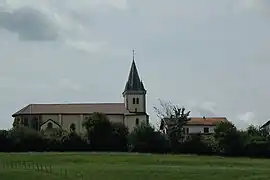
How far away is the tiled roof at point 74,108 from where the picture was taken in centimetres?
18312

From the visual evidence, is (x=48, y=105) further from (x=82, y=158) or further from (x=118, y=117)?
(x=82, y=158)

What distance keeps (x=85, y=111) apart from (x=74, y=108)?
3.40 metres

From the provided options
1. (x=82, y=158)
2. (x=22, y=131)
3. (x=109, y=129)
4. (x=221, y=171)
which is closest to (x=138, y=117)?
(x=109, y=129)

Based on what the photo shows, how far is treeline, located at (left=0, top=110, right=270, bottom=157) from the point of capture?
116 metres

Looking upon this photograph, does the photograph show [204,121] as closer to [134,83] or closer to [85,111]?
[134,83]

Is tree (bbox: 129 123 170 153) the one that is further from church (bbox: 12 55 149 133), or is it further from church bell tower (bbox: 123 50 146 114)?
church bell tower (bbox: 123 50 146 114)

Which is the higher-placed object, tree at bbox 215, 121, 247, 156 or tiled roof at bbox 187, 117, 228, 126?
tiled roof at bbox 187, 117, 228, 126

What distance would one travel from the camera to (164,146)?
122312 millimetres

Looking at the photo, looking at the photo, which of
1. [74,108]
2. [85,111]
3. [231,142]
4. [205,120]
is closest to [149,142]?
[231,142]

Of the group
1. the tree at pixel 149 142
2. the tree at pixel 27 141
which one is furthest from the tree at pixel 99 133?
the tree at pixel 27 141

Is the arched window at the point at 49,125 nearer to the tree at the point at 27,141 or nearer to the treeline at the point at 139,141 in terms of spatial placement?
the treeline at the point at 139,141

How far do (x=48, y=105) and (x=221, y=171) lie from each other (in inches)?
5067

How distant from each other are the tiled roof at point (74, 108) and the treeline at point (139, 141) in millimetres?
48748

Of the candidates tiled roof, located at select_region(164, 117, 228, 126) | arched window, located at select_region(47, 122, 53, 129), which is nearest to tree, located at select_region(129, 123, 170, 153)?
arched window, located at select_region(47, 122, 53, 129)
